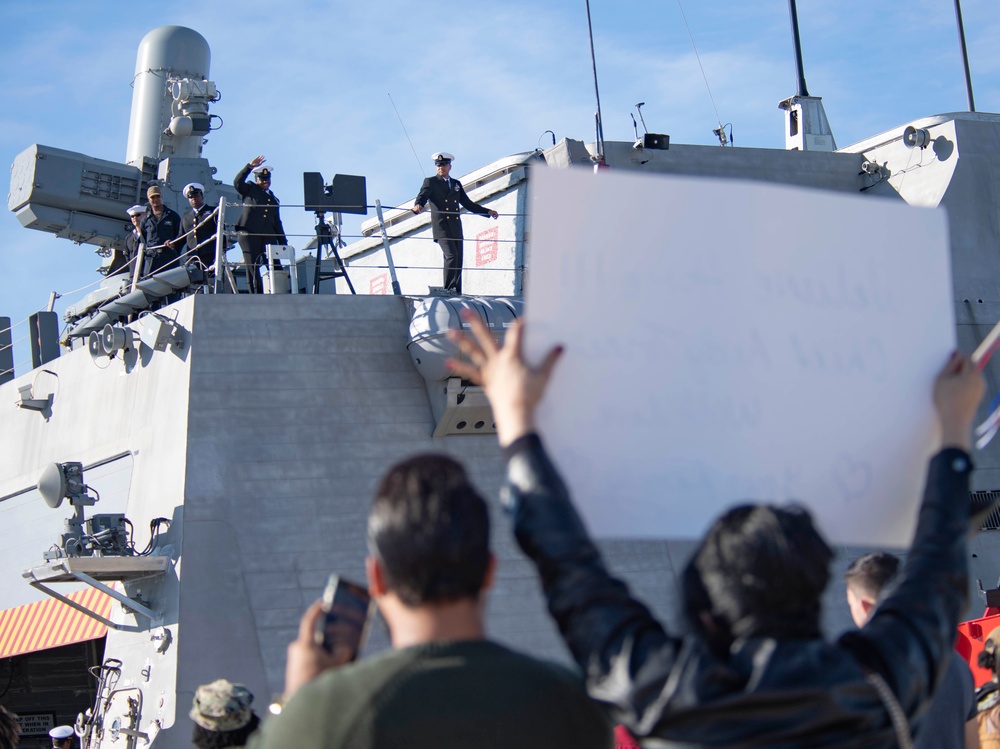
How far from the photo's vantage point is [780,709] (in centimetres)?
179

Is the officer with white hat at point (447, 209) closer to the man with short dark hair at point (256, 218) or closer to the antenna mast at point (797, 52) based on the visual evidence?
the man with short dark hair at point (256, 218)

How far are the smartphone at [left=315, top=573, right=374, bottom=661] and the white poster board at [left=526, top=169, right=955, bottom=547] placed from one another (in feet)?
1.43

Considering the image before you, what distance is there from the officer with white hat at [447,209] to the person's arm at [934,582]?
9111 mm

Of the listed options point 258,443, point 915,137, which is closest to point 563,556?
point 258,443

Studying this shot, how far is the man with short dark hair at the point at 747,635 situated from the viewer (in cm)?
181

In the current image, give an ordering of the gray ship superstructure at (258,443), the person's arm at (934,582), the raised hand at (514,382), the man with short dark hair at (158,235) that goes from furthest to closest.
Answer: the man with short dark hair at (158,235) < the gray ship superstructure at (258,443) < the raised hand at (514,382) < the person's arm at (934,582)

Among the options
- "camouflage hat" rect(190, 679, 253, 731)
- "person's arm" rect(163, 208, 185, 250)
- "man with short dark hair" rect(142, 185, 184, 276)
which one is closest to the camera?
"camouflage hat" rect(190, 679, 253, 731)

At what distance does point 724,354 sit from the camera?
2.28 m

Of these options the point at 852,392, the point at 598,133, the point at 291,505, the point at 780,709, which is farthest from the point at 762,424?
the point at 598,133

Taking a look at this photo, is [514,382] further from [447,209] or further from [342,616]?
[447,209]

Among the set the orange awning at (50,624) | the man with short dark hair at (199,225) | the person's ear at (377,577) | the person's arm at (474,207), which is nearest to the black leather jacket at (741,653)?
the person's ear at (377,577)

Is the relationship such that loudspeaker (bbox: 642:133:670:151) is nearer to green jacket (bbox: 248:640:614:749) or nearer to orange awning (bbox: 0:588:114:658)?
orange awning (bbox: 0:588:114:658)

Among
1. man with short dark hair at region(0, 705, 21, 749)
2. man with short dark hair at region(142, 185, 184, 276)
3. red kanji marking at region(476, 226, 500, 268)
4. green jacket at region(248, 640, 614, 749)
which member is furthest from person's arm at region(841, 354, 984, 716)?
red kanji marking at region(476, 226, 500, 268)

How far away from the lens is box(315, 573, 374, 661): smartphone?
208cm
